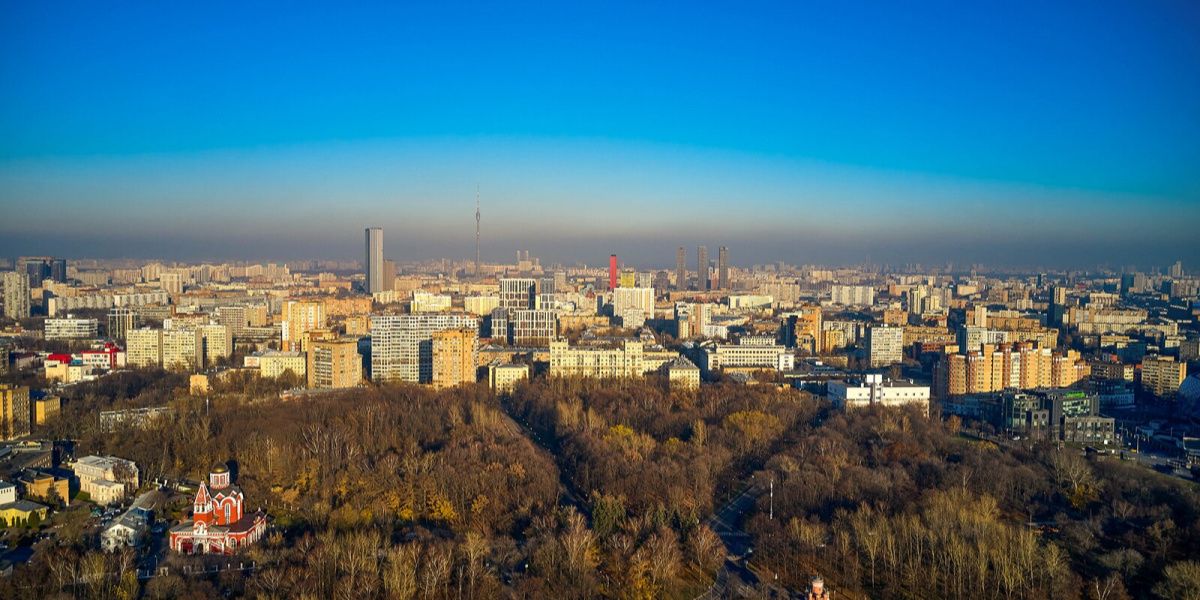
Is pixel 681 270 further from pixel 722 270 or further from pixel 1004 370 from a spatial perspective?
pixel 1004 370

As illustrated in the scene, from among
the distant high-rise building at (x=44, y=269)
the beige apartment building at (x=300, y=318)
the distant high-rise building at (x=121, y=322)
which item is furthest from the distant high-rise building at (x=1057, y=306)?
the distant high-rise building at (x=44, y=269)

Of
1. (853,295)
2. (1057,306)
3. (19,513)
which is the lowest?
(19,513)

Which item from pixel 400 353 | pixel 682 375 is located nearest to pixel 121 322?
pixel 400 353

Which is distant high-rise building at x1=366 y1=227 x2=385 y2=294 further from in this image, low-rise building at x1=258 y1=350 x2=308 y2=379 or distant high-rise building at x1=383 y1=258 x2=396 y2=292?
low-rise building at x1=258 y1=350 x2=308 y2=379

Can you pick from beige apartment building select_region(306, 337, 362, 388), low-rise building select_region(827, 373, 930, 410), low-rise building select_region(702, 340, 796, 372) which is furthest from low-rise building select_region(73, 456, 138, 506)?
low-rise building select_region(702, 340, 796, 372)

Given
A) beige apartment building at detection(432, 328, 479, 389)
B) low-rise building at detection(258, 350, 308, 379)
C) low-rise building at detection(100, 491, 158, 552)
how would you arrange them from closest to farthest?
low-rise building at detection(100, 491, 158, 552), beige apartment building at detection(432, 328, 479, 389), low-rise building at detection(258, 350, 308, 379)

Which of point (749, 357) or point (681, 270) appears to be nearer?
point (749, 357)
